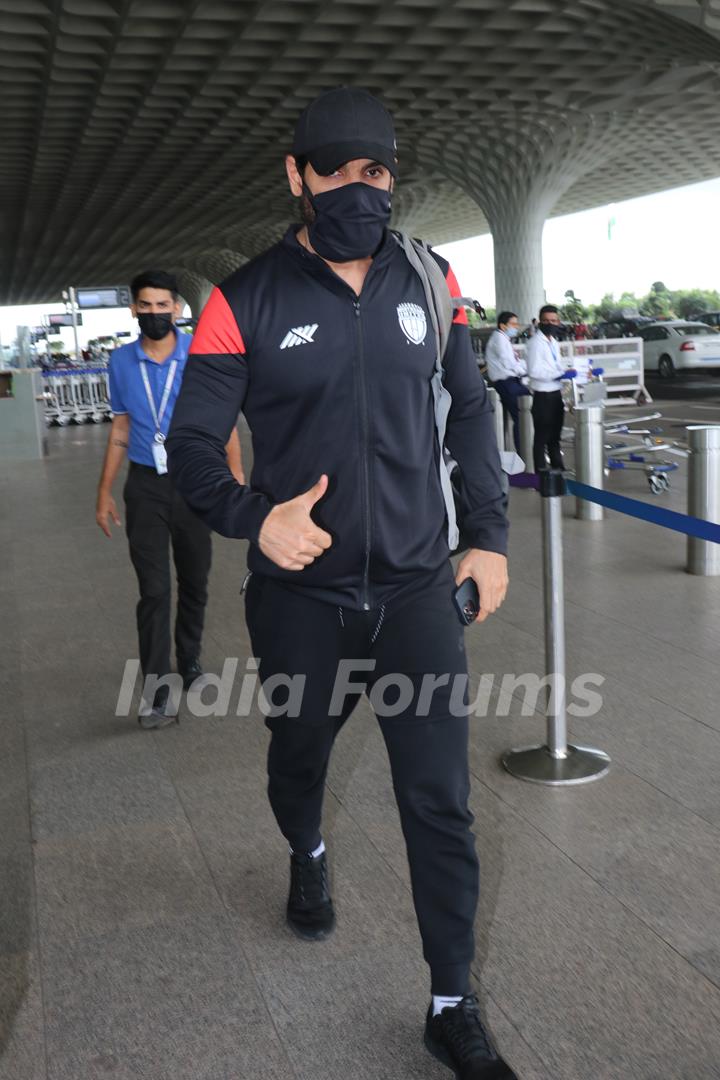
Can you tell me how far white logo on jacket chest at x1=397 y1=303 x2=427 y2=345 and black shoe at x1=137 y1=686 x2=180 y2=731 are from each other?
2.89m

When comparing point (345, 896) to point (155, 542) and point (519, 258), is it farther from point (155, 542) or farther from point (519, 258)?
point (519, 258)

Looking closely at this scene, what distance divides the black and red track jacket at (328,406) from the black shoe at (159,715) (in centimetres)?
254

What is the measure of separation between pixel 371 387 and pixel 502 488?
1.46 feet

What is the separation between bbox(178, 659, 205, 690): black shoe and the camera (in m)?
5.41

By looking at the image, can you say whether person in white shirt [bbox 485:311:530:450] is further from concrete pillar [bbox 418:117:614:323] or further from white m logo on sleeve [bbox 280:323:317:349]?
concrete pillar [bbox 418:117:614:323]

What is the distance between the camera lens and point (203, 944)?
3014 millimetres

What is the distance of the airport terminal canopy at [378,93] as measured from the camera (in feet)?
77.0

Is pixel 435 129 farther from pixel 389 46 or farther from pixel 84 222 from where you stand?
pixel 84 222

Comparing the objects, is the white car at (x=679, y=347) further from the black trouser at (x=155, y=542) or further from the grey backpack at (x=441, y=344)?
the grey backpack at (x=441, y=344)

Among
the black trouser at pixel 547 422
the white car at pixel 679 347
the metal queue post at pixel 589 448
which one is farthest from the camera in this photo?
the white car at pixel 679 347

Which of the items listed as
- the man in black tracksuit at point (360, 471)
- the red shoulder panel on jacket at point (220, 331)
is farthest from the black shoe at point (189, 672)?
the red shoulder panel on jacket at point (220, 331)

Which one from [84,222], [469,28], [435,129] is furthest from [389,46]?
[84,222]

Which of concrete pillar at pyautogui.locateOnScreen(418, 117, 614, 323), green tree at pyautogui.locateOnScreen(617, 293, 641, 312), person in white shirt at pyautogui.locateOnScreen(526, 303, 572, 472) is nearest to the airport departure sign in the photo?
concrete pillar at pyautogui.locateOnScreen(418, 117, 614, 323)

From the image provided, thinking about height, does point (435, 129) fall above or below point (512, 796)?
above
